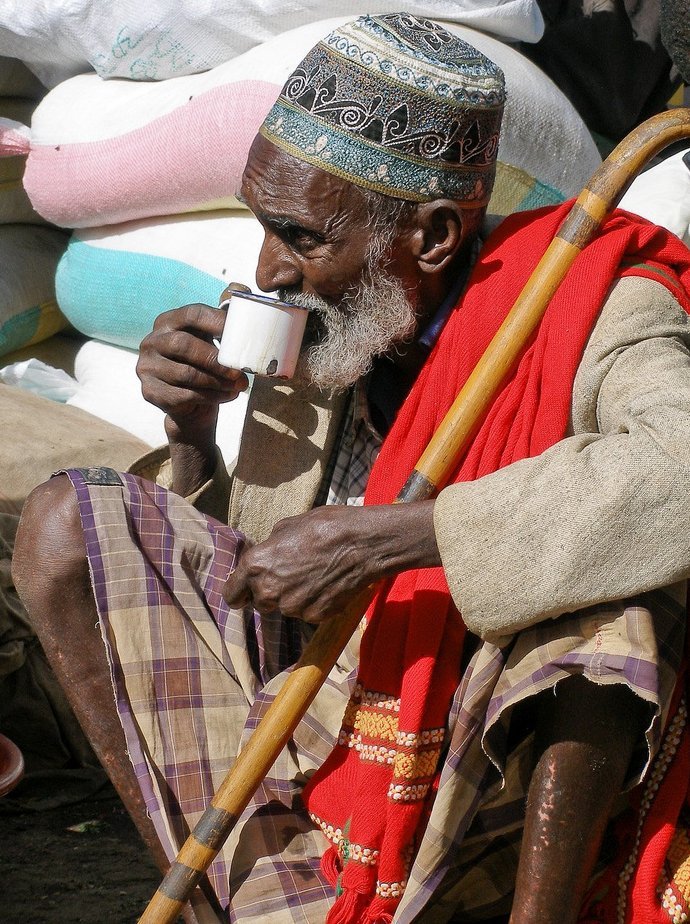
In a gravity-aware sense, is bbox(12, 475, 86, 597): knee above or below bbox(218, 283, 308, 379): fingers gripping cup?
below

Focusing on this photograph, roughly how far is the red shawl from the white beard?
17 cm

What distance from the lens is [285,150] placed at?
83.3 inches

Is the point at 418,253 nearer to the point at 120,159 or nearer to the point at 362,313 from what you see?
the point at 362,313

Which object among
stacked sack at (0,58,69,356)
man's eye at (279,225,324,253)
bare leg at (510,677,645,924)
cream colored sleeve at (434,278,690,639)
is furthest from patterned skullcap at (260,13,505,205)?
stacked sack at (0,58,69,356)

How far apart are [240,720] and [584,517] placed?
28.9 inches

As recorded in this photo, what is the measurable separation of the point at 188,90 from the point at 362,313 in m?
1.22

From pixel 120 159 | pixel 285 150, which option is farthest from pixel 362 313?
pixel 120 159

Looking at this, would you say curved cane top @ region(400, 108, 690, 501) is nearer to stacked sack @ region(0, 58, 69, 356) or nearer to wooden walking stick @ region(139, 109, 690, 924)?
wooden walking stick @ region(139, 109, 690, 924)

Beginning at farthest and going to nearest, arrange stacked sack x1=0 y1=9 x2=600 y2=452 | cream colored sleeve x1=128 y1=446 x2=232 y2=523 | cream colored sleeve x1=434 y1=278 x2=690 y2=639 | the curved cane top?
1. stacked sack x1=0 y1=9 x2=600 y2=452
2. cream colored sleeve x1=128 y1=446 x2=232 y2=523
3. the curved cane top
4. cream colored sleeve x1=434 y1=278 x2=690 y2=639

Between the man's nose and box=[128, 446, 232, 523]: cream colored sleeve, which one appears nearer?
the man's nose

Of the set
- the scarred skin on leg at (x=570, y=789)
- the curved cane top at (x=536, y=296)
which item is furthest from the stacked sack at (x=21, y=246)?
the scarred skin on leg at (x=570, y=789)

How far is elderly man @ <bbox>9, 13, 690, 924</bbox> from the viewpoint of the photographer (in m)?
1.63

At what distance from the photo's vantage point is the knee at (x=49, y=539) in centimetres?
192

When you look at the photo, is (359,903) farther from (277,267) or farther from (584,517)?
(277,267)
